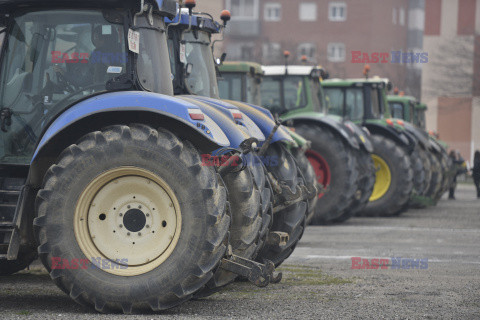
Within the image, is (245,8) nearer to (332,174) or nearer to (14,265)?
(332,174)

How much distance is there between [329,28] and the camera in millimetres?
70938

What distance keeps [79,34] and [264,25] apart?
63800 millimetres

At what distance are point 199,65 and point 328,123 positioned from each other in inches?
217

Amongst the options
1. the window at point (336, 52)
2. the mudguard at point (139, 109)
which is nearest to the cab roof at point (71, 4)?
the mudguard at point (139, 109)

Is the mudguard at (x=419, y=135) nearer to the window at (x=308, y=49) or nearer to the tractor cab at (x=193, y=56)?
the tractor cab at (x=193, y=56)

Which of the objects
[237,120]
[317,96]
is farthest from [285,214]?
[317,96]

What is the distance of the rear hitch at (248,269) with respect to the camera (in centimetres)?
748

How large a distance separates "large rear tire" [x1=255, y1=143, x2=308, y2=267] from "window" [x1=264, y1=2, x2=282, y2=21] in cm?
6169

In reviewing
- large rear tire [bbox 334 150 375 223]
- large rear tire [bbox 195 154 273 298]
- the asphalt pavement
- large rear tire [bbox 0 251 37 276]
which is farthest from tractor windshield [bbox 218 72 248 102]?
large rear tire [bbox 195 154 273 298]

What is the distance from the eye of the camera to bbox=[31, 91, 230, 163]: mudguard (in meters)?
7.29

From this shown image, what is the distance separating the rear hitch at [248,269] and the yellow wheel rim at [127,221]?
0.51 m

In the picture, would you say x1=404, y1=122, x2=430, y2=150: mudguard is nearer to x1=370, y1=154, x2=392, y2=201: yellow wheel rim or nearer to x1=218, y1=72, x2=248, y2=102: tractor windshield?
x1=370, y1=154, x2=392, y2=201: yellow wheel rim

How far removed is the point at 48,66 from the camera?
802cm

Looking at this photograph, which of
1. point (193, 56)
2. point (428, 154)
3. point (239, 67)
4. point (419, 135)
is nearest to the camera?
point (193, 56)
